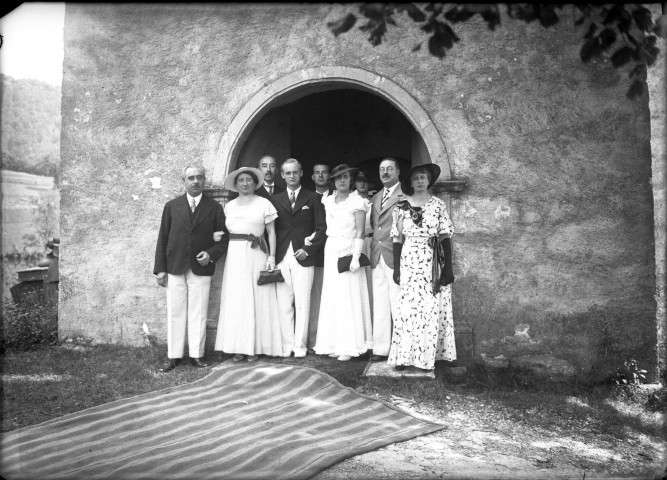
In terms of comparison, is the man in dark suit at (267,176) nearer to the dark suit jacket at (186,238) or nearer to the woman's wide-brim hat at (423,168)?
the dark suit jacket at (186,238)

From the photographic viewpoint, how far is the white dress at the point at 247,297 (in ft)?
20.9

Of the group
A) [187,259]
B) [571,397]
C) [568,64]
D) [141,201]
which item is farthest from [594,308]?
[141,201]

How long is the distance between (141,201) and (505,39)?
4470 mm

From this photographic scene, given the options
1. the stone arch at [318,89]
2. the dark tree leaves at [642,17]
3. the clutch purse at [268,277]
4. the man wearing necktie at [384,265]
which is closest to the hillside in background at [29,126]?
the stone arch at [318,89]

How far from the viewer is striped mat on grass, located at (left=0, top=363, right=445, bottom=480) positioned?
12.0 ft

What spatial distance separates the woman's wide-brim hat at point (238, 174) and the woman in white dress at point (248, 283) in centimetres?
1

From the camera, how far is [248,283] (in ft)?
20.9

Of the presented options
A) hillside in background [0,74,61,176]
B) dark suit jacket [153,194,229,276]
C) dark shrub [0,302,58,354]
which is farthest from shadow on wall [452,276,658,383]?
hillside in background [0,74,61,176]

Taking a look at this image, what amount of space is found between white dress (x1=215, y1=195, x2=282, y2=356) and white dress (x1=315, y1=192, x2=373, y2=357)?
0.56m

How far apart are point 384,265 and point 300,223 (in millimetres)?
1067

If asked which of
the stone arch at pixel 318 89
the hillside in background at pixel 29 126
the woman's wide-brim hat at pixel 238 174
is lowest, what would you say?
the woman's wide-brim hat at pixel 238 174

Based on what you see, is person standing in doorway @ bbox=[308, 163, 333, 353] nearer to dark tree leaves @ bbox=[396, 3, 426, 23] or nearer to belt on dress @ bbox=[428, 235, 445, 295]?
belt on dress @ bbox=[428, 235, 445, 295]

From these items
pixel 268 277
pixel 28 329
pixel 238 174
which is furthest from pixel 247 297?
pixel 28 329

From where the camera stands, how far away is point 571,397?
17.8ft
